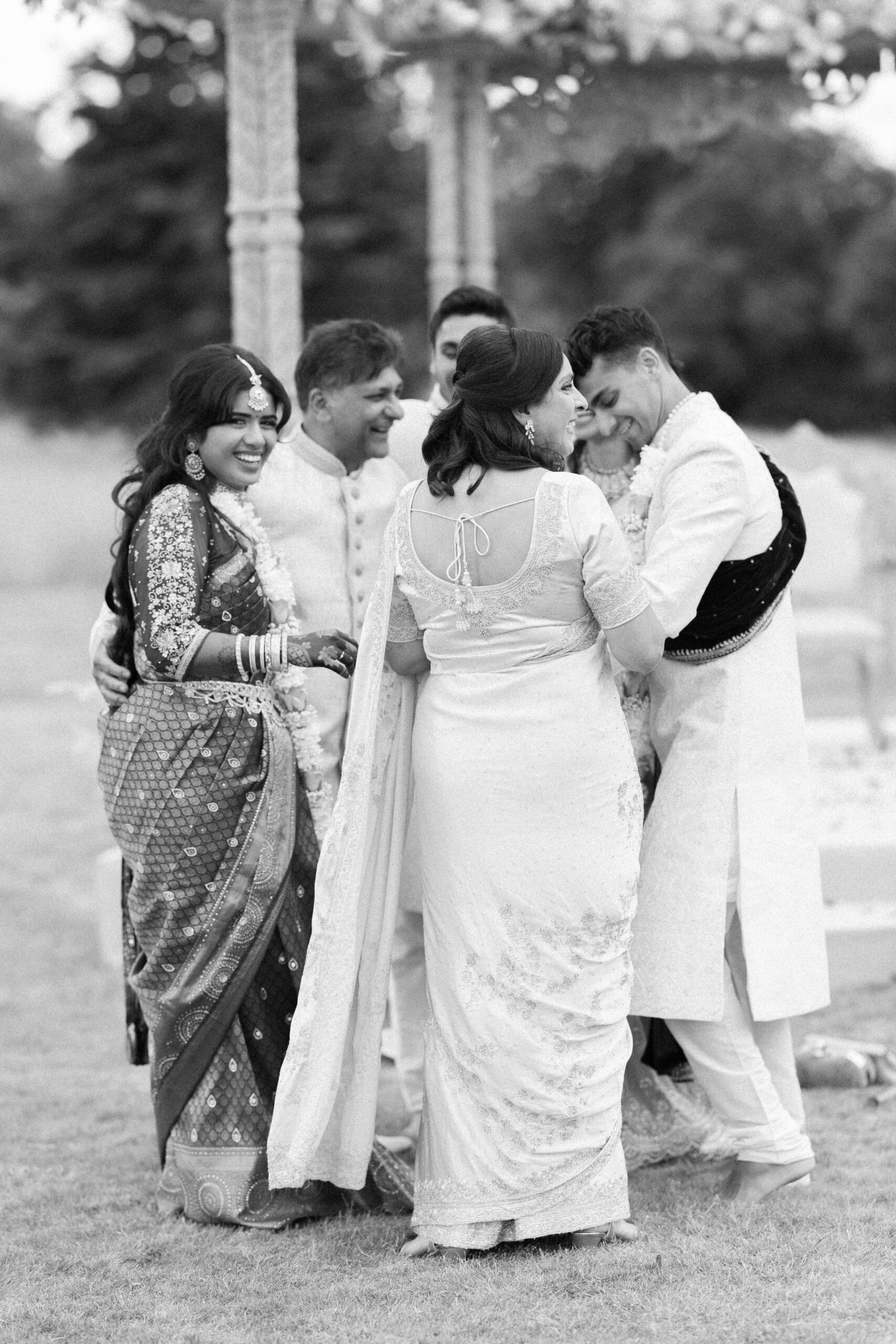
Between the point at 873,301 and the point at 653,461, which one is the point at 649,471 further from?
the point at 873,301

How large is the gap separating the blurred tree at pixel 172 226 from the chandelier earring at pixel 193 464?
25209mm

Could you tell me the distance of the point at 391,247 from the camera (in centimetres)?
3066

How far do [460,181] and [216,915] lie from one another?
4714 mm

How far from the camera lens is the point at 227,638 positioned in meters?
3.92

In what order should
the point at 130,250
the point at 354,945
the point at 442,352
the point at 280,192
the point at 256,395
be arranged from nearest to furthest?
the point at 354,945
the point at 256,395
the point at 442,352
the point at 280,192
the point at 130,250

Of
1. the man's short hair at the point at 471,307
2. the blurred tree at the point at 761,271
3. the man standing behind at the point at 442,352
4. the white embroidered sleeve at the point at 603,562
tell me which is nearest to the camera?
the white embroidered sleeve at the point at 603,562

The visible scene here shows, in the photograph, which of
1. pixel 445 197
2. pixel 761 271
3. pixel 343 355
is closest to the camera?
pixel 343 355

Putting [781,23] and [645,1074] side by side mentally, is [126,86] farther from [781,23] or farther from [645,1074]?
[645,1074]

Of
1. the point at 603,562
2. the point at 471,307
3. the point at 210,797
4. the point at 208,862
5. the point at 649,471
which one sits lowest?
the point at 208,862

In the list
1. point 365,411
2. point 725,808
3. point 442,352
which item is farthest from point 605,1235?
point 442,352

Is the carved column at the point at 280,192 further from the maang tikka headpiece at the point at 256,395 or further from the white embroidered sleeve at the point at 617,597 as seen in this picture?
the white embroidered sleeve at the point at 617,597

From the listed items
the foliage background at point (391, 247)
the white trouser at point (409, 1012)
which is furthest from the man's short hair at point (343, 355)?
the foliage background at point (391, 247)

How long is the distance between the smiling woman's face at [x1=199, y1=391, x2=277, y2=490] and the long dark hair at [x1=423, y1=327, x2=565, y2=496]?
19.8 inches

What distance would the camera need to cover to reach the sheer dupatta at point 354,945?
3.76 meters
